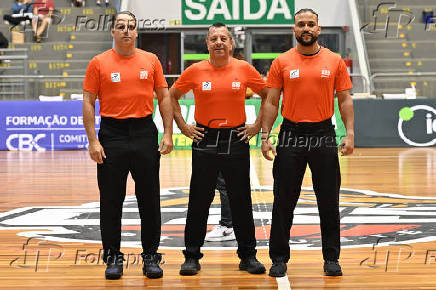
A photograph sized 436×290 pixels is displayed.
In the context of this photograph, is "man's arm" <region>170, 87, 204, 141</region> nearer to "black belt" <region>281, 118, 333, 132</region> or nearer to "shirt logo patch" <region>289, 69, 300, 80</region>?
"black belt" <region>281, 118, 333, 132</region>

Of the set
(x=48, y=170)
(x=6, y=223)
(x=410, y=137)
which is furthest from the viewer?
(x=410, y=137)

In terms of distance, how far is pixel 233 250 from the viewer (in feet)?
24.9

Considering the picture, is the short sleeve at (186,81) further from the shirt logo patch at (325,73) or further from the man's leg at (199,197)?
the shirt logo patch at (325,73)

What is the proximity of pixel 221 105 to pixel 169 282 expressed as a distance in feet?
5.02

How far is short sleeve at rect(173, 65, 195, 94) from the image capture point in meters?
6.68

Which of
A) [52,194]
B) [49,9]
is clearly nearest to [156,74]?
[52,194]

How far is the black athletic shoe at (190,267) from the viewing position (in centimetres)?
654

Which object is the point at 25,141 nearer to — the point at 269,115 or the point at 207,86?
the point at 207,86

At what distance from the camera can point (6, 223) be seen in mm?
9211

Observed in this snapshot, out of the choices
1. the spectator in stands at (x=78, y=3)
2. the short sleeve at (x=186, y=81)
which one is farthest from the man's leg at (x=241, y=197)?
the spectator in stands at (x=78, y=3)

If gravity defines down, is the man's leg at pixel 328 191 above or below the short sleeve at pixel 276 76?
below

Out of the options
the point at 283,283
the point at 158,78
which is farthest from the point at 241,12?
the point at 283,283

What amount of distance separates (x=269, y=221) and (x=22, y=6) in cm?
1822

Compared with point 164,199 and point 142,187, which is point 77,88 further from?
point 142,187
